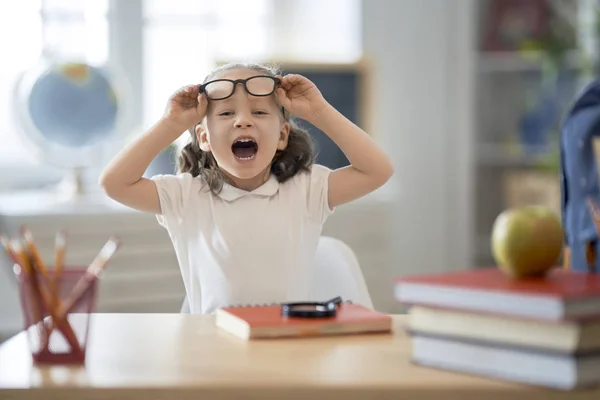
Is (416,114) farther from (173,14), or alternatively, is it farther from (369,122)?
(173,14)

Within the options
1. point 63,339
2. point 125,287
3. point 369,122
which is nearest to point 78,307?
point 63,339

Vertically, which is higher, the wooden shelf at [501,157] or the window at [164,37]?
the window at [164,37]

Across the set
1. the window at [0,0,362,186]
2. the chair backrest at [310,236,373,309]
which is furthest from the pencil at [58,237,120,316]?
the window at [0,0,362,186]

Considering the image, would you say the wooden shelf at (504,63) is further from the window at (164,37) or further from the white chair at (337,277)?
the white chair at (337,277)

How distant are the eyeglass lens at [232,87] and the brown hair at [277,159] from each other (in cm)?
12

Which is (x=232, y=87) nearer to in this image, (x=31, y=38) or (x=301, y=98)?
(x=301, y=98)

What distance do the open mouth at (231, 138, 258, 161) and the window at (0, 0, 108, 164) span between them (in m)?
2.66

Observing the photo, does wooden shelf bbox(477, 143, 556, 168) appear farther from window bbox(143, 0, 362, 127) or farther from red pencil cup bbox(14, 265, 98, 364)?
red pencil cup bbox(14, 265, 98, 364)

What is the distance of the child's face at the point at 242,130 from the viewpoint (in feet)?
5.44

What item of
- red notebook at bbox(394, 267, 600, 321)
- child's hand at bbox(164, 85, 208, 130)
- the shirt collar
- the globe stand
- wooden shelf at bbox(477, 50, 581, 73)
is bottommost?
the globe stand

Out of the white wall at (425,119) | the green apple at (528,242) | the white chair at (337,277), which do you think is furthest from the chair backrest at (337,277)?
the white wall at (425,119)

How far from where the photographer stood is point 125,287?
356 cm

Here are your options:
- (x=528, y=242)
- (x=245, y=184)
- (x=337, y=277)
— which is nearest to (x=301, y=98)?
(x=245, y=184)

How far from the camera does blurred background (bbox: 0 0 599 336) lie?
423cm
